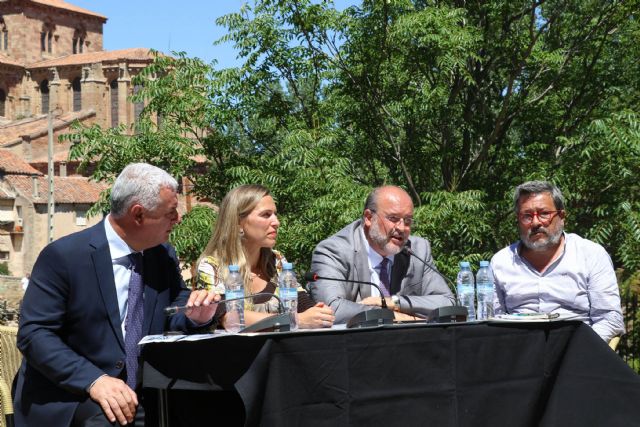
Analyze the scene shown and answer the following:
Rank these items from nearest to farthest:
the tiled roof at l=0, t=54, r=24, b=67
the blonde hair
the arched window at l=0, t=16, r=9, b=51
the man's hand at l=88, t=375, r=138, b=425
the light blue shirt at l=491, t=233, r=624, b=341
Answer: the man's hand at l=88, t=375, r=138, b=425
the blonde hair
the light blue shirt at l=491, t=233, r=624, b=341
the tiled roof at l=0, t=54, r=24, b=67
the arched window at l=0, t=16, r=9, b=51

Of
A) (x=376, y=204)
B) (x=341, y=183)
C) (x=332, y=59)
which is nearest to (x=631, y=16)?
(x=332, y=59)

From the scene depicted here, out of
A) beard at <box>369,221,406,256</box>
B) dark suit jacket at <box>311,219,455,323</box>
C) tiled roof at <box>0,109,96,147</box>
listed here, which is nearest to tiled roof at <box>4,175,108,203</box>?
tiled roof at <box>0,109,96,147</box>

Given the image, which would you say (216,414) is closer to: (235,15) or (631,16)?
(235,15)

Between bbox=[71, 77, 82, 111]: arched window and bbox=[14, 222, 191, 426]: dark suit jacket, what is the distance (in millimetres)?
76448

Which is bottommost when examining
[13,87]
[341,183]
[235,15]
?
[341,183]

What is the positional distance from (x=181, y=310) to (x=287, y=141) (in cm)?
560

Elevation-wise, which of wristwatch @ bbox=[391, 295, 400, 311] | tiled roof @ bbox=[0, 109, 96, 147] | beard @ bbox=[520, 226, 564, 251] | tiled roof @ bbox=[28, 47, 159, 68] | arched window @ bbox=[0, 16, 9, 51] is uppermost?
arched window @ bbox=[0, 16, 9, 51]

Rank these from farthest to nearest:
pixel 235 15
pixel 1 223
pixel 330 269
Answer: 1. pixel 1 223
2. pixel 235 15
3. pixel 330 269

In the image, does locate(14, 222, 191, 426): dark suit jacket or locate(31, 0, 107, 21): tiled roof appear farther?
locate(31, 0, 107, 21): tiled roof

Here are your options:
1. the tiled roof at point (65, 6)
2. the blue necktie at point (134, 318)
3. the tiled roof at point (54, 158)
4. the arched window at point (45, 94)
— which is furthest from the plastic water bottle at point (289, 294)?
the tiled roof at point (65, 6)

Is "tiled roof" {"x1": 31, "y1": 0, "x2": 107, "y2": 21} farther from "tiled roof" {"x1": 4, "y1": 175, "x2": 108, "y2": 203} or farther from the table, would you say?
the table

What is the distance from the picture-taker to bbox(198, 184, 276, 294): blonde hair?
173 inches

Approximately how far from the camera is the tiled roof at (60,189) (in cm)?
5253

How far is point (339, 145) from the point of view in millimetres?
10031
